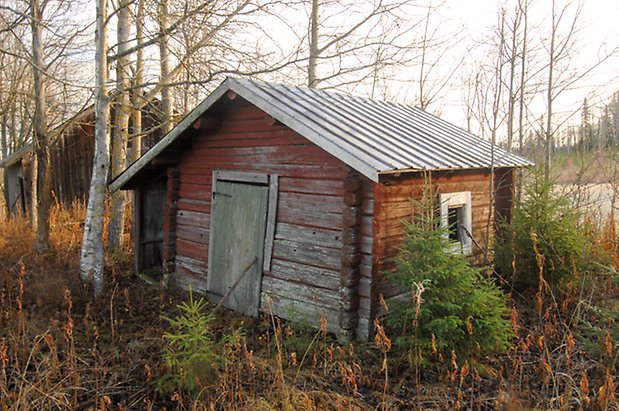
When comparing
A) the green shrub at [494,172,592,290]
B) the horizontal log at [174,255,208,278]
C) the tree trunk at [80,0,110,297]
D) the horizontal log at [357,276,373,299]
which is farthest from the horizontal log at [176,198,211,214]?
the green shrub at [494,172,592,290]

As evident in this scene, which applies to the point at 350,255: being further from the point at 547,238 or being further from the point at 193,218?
the point at 193,218

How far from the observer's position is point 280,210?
7066 mm

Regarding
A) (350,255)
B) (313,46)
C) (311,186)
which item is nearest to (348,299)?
(350,255)

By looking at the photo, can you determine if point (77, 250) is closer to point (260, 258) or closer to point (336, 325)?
point (260, 258)

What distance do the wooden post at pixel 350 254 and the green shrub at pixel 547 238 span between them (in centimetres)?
254

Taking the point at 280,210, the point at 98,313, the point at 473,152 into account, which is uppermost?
the point at 473,152

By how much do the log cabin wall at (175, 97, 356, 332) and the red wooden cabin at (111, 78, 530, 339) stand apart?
0.02m

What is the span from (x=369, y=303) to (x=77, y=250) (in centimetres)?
754

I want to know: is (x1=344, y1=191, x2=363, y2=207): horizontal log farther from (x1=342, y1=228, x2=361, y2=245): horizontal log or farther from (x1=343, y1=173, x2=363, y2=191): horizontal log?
(x1=342, y1=228, x2=361, y2=245): horizontal log

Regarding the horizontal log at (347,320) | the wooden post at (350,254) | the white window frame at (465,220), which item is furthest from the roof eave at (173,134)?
the white window frame at (465,220)

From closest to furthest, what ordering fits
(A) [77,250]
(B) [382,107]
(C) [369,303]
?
(C) [369,303] < (B) [382,107] < (A) [77,250]

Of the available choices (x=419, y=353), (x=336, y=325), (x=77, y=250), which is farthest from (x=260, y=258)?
(x=77, y=250)

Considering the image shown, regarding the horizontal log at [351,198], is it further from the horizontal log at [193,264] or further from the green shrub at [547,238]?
the horizontal log at [193,264]

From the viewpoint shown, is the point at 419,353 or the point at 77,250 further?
the point at 77,250
